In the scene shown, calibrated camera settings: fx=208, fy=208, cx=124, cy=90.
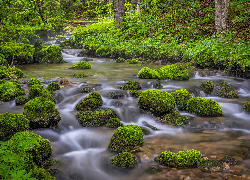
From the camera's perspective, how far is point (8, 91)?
7.30 meters

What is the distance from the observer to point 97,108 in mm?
6680

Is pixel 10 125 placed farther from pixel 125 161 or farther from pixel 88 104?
pixel 125 161

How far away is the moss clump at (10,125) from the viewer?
4.73m

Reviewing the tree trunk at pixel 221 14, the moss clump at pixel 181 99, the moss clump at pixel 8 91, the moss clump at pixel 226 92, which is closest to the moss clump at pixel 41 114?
the moss clump at pixel 8 91

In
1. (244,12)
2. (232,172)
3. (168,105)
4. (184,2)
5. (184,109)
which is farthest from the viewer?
(184,2)

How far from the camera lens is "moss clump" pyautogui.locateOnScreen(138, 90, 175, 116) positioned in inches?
248

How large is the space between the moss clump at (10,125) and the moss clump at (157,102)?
3.45 meters

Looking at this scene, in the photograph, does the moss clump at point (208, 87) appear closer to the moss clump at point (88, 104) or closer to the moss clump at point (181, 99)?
the moss clump at point (181, 99)

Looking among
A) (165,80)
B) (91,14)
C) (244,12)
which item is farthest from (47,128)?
(91,14)

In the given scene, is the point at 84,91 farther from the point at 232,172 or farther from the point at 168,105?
the point at 232,172

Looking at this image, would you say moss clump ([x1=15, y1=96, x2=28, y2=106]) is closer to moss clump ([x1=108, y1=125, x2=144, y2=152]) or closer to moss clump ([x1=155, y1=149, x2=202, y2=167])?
moss clump ([x1=108, y1=125, x2=144, y2=152])

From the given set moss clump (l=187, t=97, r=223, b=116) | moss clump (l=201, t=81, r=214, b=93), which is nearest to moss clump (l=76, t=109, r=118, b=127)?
moss clump (l=187, t=97, r=223, b=116)

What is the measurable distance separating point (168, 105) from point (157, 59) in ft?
31.3

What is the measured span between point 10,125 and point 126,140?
2691 millimetres
